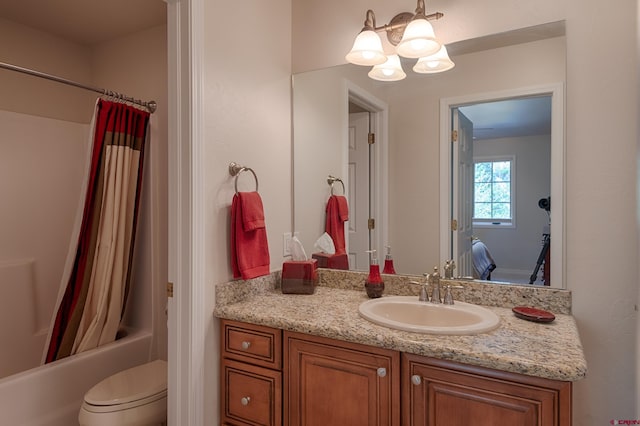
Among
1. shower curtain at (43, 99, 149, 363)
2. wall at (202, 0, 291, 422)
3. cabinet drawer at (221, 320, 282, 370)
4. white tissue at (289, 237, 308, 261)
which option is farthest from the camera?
shower curtain at (43, 99, 149, 363)

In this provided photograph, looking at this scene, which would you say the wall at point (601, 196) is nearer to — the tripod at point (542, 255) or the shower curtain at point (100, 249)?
the tripod at point (542, 255)

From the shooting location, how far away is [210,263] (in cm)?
150

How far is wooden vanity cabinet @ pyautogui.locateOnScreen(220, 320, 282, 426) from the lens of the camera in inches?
54.7

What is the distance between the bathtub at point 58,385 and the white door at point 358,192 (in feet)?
4.62

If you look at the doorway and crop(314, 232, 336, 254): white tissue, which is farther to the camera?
crop(314, 232, 336, 254): white tissue

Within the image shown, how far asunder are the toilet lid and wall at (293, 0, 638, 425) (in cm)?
172

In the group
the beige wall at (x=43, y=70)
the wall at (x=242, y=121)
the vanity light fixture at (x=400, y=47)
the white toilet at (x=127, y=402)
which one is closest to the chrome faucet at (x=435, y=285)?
the wall at (x=242, y=121)

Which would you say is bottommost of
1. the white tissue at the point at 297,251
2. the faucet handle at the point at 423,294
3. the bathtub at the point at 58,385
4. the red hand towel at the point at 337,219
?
the bathtub at the point at 58,385

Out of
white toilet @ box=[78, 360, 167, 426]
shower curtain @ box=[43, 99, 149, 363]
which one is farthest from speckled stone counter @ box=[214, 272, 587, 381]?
shower curtain @ box=[43, 99, 149, 363]

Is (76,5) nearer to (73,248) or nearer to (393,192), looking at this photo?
(73,248)

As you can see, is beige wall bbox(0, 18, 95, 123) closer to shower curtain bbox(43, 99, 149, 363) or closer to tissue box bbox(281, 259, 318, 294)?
shower curtain bbox(43, 99, 149, 363)

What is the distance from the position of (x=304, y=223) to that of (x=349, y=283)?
0.40 metres

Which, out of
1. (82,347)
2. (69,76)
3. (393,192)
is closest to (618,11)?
(393,192)

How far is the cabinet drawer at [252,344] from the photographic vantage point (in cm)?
139
